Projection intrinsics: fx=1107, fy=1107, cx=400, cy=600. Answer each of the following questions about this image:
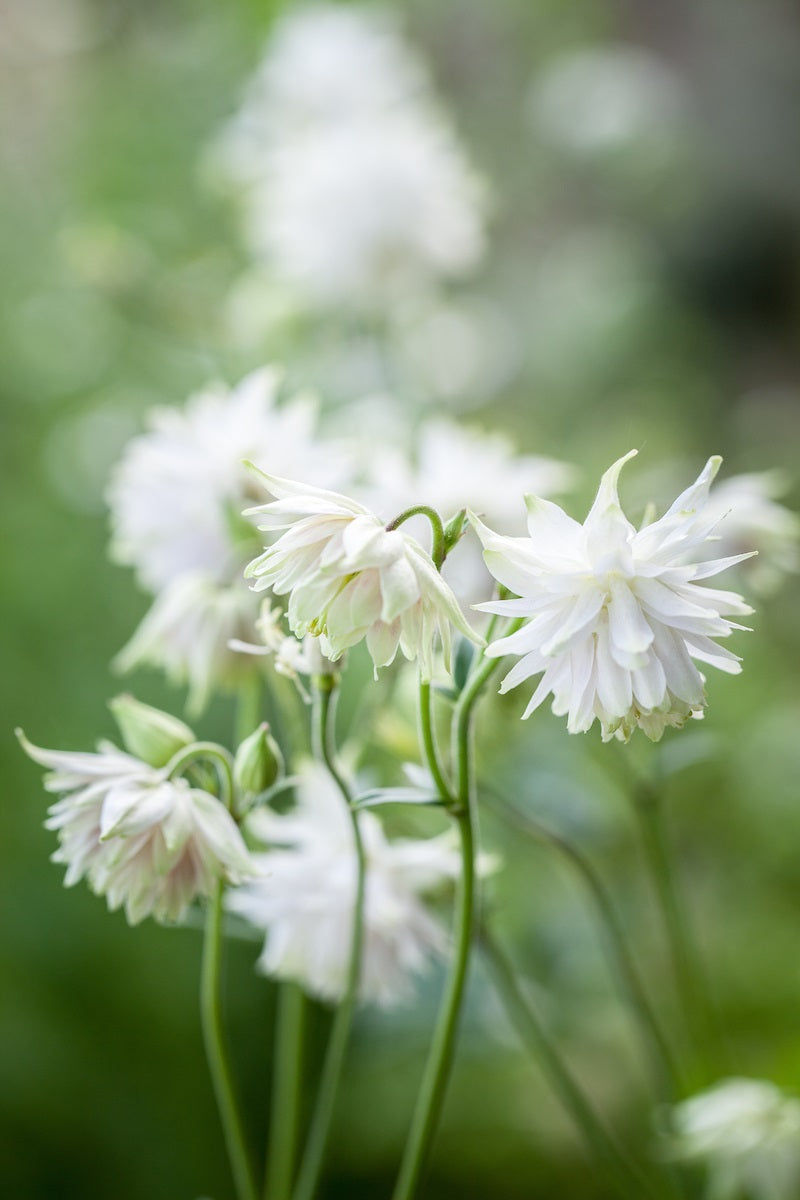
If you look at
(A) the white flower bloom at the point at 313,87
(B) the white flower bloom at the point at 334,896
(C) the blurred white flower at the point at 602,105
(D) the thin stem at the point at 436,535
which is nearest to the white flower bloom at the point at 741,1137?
(B) the white flower bloom at the point at 334,896

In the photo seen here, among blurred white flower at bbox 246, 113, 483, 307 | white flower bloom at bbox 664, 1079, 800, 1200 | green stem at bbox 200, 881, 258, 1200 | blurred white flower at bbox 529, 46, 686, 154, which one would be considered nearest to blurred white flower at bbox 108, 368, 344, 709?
green stem at bbox 200, 881, 258, 1200

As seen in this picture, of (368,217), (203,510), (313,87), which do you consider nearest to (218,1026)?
(203,510)

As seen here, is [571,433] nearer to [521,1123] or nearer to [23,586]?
[23,586]

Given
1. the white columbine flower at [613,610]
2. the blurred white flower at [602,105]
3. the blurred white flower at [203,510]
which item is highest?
the blurred white flower at [602,105]

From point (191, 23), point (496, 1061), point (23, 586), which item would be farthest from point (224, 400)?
point (191, 23)

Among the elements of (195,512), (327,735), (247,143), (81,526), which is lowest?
(327,735)

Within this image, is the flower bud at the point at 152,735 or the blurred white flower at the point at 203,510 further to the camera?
the blurred white flower at the point at 203,510

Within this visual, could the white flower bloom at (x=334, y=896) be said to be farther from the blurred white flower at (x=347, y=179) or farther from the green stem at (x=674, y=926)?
the blurred white flower at (x=347, y=179)

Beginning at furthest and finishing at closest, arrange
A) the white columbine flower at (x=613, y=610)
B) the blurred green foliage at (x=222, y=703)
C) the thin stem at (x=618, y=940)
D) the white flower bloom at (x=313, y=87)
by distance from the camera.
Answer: the white flower bloom at (x=313, y=87), the blurred green foliage at (x=222, y=703), the thin stem at (x=618, y=940), the white columbine flower at (x=613, y=610)
